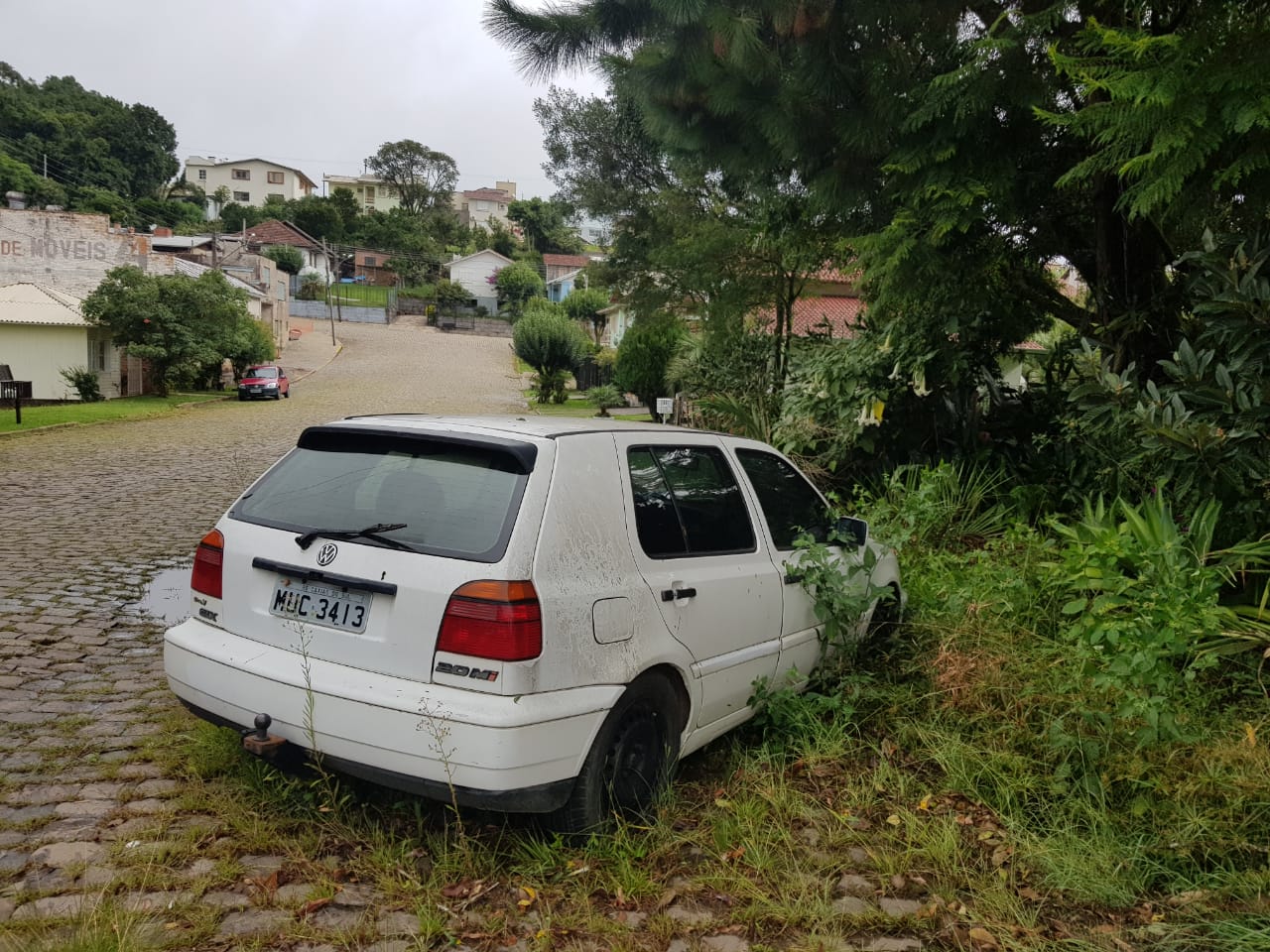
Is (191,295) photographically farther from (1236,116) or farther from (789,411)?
(1236,116)

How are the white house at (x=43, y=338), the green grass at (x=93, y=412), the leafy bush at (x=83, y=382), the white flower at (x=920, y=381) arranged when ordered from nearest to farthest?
1. the white flower at (x=920, y=381)
2. the green grass at (x=93, y=412)
3. the white house at (x=43, y=338)
4. the leafy bush at (x=83, y=382)

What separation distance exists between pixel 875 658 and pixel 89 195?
82.4 m

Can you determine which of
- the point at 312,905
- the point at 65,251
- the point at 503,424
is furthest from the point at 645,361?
the point at 312,905

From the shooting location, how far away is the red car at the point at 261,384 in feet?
108

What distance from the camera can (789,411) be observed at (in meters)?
9.16

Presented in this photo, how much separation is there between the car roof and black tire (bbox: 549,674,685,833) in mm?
995

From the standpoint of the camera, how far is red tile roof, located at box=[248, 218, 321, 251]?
8225cm

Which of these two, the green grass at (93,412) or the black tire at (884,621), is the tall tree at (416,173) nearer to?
the green grass at (93,412)

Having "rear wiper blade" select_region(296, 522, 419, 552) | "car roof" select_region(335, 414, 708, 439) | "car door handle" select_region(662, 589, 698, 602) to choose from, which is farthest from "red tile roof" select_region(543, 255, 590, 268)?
"rear wiper blade" select_region(296, 522, 419, 552)

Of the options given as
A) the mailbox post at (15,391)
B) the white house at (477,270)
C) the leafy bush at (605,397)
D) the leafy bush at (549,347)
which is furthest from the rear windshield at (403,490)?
the white house at (477,270)

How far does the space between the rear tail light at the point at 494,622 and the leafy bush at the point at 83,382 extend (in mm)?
30615

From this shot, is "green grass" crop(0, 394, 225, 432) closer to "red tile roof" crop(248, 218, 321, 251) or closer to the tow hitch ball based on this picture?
the tow hitch ball

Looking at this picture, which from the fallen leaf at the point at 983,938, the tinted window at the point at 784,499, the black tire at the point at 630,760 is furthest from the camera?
the tinted window at the point at 784,499

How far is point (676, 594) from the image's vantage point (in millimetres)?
3547
